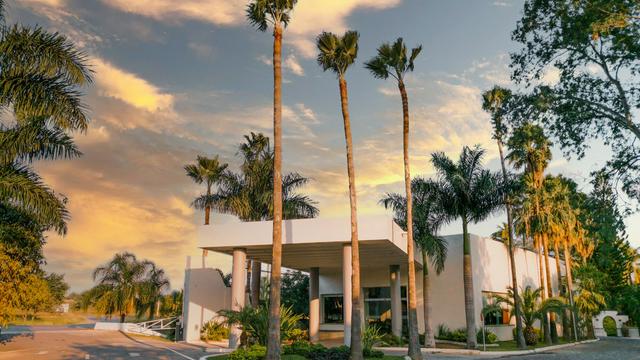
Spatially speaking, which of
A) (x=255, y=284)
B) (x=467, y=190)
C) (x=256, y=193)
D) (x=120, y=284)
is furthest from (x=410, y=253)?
(x=120, y=284)

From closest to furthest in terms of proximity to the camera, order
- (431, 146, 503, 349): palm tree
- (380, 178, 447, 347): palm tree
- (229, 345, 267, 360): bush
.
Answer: (229, 345, 267, 360): bush, (431, 146, 503, 349): palm tree, (380, 178, 447, 347): palm tree

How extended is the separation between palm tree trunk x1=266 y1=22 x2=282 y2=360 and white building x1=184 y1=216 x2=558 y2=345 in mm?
6464

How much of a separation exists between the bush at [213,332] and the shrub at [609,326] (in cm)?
4168

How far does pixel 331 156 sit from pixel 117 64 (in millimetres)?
11455

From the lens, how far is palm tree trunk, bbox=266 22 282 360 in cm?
1530

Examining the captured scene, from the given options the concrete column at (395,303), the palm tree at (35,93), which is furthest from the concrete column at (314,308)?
the palm tree at (35,93)

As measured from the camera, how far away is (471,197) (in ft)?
91.2

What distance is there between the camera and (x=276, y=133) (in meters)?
17.5

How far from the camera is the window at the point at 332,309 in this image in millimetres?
40094

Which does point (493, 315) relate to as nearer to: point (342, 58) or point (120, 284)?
point (342, 58)

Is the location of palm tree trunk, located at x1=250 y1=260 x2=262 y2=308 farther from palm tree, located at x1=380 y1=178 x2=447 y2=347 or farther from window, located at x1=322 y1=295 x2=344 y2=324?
window, located at x1=322 y1=295 x2=344 y2=324

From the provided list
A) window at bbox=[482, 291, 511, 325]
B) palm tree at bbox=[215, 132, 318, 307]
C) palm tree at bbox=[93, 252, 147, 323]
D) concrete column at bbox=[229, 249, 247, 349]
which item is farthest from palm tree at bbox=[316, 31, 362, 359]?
palm tree at bbox=[93, 252, 147, 323]

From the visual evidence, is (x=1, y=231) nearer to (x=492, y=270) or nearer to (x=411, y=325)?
(x=411, y=325)

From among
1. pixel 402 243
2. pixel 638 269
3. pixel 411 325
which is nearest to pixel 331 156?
pixel 402 243
